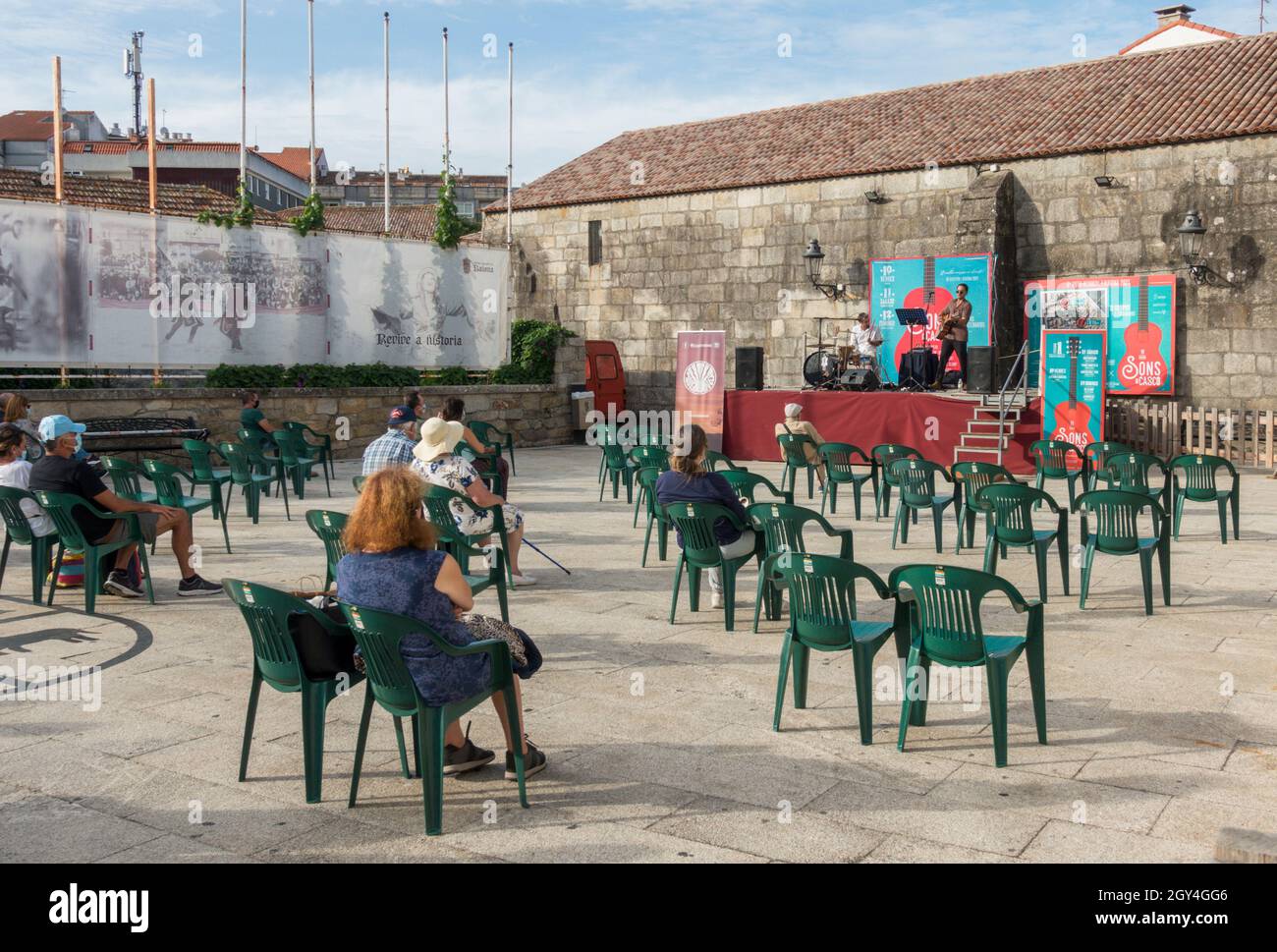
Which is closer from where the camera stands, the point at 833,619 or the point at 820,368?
the point at 833,619

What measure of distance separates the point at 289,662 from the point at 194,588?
4.32 metres

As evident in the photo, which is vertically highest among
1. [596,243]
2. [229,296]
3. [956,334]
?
[596,243]

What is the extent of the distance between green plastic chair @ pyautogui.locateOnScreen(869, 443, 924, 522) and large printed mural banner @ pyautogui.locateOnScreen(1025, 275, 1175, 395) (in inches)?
345

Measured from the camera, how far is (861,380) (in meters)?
20.8

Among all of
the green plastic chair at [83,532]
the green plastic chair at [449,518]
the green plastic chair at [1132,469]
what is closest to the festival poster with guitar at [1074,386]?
the green plastic chair at [1132,469]

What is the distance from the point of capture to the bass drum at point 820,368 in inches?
880

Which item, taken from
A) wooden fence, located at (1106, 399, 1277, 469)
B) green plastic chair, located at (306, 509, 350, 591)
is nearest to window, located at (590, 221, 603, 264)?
wooden fence, located at (1106, 399, 1277, 469)

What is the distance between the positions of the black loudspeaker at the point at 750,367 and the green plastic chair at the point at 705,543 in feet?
47.5

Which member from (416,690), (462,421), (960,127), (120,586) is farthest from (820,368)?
(416,690)

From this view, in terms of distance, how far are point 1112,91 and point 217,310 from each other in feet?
55.7

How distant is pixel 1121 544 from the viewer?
855cm

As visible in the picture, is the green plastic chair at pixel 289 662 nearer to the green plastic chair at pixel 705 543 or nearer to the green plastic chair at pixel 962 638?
the green plastic chair at pixel 962 638

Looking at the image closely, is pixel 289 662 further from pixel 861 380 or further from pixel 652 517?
pixel 861 380

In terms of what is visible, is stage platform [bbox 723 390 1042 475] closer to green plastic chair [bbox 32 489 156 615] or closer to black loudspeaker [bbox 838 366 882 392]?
black loudspeaker [bbox 838 366 882 392]
